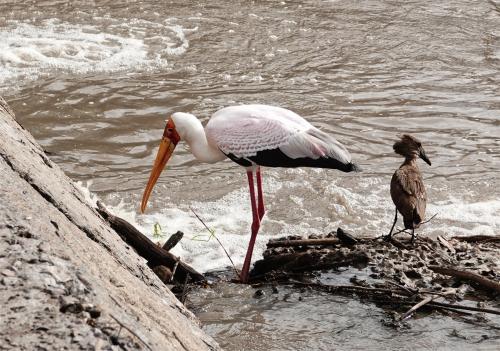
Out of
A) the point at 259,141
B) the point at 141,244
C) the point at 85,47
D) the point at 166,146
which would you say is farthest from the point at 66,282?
the point at 85,47

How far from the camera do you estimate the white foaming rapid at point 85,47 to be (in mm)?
10734

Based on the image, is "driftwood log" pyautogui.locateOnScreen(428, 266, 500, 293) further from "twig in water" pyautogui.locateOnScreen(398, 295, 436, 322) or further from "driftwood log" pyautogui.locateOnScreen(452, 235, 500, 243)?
"driftwood log" pyautogui.locateOnScreen(452, 235, 500, 243)

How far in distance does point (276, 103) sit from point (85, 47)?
3.15 meters

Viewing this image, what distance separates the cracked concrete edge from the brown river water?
113 cm

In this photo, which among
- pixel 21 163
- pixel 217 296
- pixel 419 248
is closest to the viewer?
pixel 21 163

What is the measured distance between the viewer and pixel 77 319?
8.30 ft

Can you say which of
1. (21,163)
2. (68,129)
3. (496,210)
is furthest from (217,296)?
(68,129)

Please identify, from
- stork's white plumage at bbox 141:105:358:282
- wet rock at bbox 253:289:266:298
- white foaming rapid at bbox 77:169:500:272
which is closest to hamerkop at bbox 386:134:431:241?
stork's white plumage at bbox 141:105:358:282

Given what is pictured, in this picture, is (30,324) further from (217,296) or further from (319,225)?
(319,225)

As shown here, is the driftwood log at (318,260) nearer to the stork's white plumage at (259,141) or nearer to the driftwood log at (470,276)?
the stork's white plumage at (259,141)

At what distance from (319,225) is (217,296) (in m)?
1.82

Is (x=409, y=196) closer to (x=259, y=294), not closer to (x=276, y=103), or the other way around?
(x=259, y=294)

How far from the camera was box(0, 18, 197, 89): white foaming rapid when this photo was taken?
423 inches

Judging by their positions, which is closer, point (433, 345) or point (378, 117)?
point (433, 345)
